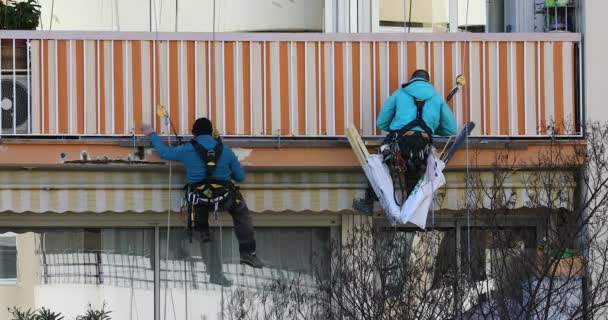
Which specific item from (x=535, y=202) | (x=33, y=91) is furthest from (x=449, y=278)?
(x=33, y=91)

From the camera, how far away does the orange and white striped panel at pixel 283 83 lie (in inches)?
549

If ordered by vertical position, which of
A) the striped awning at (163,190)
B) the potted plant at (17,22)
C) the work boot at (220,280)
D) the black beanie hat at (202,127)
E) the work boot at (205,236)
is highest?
the potted plant at (17,22)

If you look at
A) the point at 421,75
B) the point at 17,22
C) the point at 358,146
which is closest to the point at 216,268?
the point at 358,146

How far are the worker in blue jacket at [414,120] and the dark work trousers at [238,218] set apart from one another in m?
1.47

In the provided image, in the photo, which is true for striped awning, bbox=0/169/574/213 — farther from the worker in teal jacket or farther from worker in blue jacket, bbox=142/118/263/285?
the worker in teal jacket

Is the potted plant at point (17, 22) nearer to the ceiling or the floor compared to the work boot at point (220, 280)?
nearer to the ceiling

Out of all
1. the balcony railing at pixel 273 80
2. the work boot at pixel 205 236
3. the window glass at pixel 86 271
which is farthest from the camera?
the window glass at pixel 86 271

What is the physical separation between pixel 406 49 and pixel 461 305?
113 inches

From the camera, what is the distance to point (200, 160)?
44.1 ft

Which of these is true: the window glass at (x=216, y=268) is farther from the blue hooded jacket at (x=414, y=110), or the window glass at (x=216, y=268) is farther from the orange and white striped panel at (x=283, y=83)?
the blue hooded jacket at (x=414, y=110)

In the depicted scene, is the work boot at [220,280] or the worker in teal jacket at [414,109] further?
the work boot at [220,280]

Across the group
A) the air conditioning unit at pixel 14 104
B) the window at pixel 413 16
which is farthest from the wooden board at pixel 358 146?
the air conditioning unit at pixel 14 104

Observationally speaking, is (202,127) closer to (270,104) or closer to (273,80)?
(270,104)

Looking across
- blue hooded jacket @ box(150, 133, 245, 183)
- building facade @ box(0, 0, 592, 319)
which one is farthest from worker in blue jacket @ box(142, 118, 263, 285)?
building facade @ box(0, 0, 592, 319)
